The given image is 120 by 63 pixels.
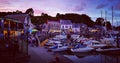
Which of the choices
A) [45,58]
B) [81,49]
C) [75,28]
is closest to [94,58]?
[81,49]

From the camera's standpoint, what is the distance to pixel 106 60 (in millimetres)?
33312

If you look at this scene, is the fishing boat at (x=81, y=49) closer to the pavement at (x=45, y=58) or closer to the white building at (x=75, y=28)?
the pavement at (x=45, y=58)

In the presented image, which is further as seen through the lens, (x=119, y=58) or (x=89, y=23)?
(x=89, y=23)

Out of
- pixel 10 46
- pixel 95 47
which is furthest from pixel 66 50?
pixel 10 46

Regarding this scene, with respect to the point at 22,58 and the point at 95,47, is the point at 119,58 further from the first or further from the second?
the point at 22,58

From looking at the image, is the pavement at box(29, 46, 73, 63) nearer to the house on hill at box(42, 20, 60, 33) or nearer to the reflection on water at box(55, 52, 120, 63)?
the reflection on water at box(55, 52, 120, 63)

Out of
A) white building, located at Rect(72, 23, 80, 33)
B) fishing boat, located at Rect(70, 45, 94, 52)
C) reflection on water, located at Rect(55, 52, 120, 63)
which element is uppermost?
white building, located at Rect(72, 23, 80, 33)

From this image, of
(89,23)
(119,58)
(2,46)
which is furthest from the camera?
(89,23)

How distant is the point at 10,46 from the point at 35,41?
62.3 ft

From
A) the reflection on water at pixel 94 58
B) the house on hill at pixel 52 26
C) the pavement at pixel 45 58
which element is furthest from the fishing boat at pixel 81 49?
the house on hill at pixel 52 26

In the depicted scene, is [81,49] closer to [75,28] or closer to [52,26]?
[52,26]

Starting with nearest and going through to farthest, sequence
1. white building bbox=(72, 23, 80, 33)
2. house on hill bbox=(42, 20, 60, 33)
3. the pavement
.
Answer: the pavement → house on hill bbox=(42, 20, 60, 33) → white building bbox=(72, 23, 80, 33)

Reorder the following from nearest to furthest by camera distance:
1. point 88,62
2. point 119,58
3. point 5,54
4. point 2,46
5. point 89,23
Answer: point 5,54 → point 2,46 → point 88,62 → point 119,58 → point 89,23

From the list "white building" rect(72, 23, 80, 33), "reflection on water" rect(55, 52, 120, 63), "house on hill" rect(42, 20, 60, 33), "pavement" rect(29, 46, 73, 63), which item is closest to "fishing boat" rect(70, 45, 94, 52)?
"reflection on water" rect(55, 52, 120, 63)
